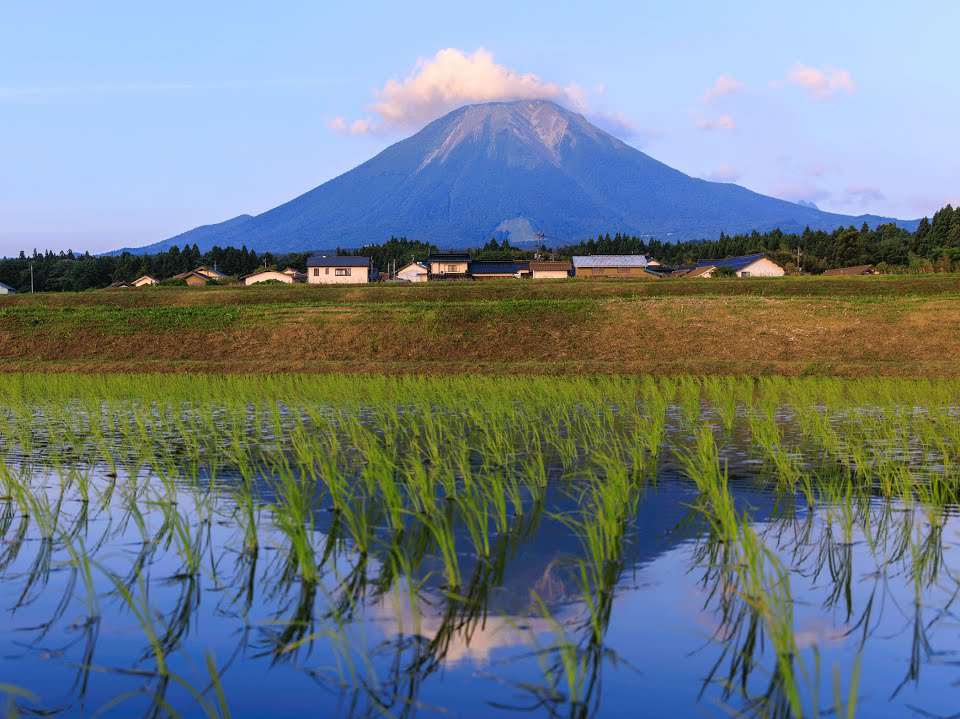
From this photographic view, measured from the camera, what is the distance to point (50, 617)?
17.5 ft

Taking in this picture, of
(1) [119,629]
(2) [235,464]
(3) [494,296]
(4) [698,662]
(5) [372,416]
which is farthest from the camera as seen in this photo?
(3) [494,296]

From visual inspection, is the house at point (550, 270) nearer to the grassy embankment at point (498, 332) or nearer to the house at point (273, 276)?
the house at point (273, 276)

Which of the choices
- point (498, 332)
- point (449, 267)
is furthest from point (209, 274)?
point (498, 332)

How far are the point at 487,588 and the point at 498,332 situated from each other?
108 ft

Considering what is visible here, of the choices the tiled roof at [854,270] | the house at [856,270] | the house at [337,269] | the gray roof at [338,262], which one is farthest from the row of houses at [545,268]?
the house at [856,270]

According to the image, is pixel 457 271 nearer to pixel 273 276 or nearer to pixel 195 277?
pixel 273 276

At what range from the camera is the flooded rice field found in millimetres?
4246

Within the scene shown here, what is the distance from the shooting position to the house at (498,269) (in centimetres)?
11456

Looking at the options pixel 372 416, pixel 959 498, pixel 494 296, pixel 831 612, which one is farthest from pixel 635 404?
pixel 494 296

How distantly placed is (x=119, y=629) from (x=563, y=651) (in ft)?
8.81

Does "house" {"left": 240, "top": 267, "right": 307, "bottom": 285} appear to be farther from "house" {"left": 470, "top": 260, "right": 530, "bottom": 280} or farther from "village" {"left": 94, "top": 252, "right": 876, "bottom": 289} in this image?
"house" {"left": 470, "top": 260, "right": 530, "bottom": 280}

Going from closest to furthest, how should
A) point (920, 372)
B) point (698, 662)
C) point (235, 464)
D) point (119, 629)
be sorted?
point (698, 662)
point (119, 629)
point (235, 464)
point (920, 372)

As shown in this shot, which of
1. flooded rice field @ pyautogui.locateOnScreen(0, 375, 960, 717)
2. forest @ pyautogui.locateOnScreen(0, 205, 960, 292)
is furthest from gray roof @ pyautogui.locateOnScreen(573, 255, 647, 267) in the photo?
flooded rice field @ pyautogui.locateOnScreen(0, 375, 960, 717)

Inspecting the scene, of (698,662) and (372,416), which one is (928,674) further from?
(372,416)
